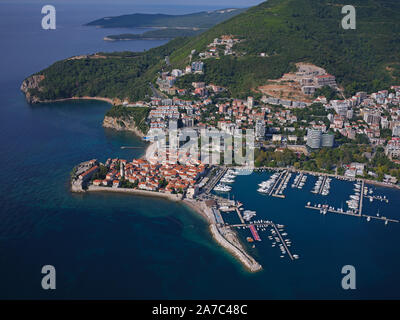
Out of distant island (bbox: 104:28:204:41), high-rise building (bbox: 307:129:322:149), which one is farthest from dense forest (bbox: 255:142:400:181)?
distant island (bbox: 104:28:204:41)

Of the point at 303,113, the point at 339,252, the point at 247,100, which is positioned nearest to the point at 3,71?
the point at 247,100

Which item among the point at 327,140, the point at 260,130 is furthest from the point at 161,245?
the point at 327,140

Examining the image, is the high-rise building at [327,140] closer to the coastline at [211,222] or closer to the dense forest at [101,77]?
the coastline at [211,222]

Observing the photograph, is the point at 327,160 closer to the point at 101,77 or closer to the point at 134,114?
the point at 134,114

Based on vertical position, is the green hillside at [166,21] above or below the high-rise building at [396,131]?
above

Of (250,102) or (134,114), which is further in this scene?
(250,102)

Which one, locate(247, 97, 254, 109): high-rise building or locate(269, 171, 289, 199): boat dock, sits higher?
locate(247, 97, 254, 109): high-rise building

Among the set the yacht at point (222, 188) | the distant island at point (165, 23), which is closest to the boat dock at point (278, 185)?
the yacht at point (222, 188)

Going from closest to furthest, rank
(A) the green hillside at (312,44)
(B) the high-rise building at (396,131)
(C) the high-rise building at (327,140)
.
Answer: (C) the high-rise building at (327,140) < (B) the high-rise building at (396,131) < (A) the green hillside at (312,44)

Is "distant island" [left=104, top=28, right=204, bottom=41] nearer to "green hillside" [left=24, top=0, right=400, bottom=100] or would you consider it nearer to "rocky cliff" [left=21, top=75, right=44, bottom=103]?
"green hillside" [left=24, top=0, right=400, bottom=100]
